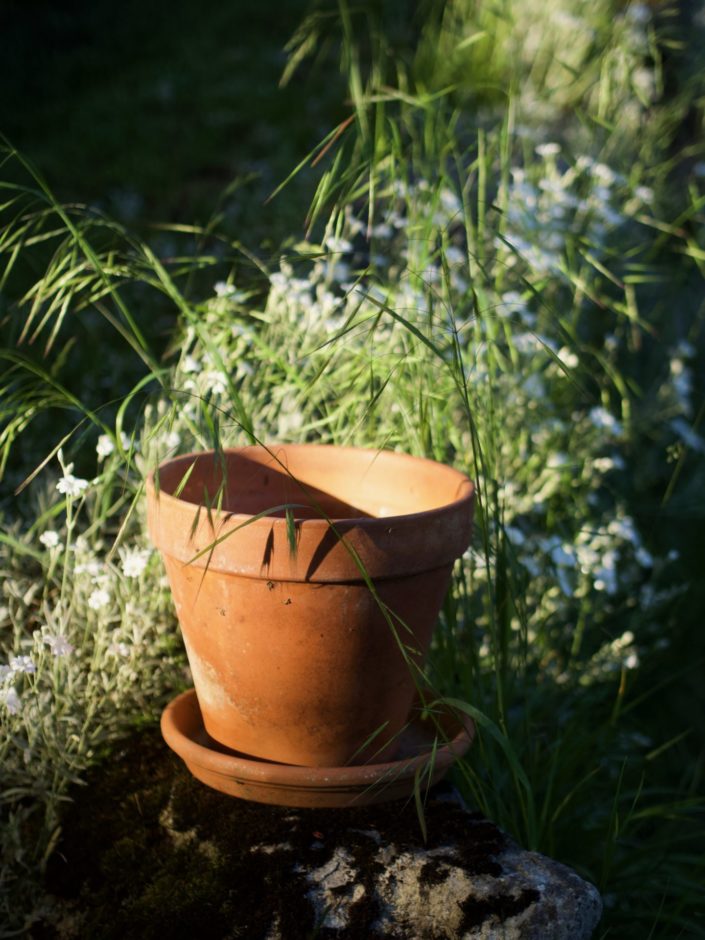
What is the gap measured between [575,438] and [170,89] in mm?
4601

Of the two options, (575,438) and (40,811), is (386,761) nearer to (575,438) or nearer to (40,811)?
(40,811)

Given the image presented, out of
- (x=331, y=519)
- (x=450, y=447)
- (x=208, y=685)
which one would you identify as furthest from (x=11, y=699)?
(x=450, y=447)

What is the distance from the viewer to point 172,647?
220 centimetres

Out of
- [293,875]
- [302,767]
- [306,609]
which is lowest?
[293,875]

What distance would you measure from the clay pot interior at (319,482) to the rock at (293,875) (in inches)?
21.3

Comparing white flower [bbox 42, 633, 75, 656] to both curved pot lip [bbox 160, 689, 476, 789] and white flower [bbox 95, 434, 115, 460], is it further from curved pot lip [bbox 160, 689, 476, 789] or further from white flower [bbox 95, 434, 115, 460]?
white flower [bbox 95, 434, 115, 460]

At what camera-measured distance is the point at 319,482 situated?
2041 millimetres

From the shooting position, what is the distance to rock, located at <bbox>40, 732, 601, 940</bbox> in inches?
64.0

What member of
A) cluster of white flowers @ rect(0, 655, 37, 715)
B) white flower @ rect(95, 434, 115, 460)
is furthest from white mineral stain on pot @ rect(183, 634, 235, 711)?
white flower @ rect(95, 434, 115, 460)

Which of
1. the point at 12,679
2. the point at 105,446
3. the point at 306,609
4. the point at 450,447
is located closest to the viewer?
the point at 306,609

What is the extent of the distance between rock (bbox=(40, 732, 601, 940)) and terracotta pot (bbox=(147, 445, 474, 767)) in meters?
0.13

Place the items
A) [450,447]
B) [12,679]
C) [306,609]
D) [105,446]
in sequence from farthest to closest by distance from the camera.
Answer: [450,447], [105,446], [12,679], [306,609]

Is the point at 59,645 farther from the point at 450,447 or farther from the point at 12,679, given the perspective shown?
the point at 450,447

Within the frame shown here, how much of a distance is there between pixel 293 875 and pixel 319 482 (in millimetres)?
733
